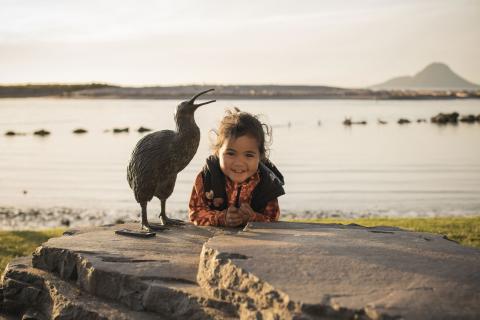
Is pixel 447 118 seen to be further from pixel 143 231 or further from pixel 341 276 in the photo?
pixel 341 276

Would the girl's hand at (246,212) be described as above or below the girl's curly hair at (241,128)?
below

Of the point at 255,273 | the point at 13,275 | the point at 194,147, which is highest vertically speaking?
the point at 194,147

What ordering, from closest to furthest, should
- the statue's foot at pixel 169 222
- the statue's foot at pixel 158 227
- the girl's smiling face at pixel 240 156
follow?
the girl's smiling face at pixel 240 156 < the statue's foot at pixel 158 227 < the statue's foot at pixel 169 222

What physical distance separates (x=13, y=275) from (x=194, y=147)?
1880 millimetres

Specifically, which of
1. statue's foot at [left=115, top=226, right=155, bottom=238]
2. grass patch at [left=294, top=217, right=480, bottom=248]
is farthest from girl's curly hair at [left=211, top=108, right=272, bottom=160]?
grass patch at [left=294, top=217, right=480, bottom=248]

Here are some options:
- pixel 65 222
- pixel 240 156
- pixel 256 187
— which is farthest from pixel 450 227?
pixel 65 222

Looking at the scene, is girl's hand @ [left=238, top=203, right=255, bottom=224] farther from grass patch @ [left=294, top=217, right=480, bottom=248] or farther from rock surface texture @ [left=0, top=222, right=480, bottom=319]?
grass patch @ [left=294, top=217, right=480, bottom=248]

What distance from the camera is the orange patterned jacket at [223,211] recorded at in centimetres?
546

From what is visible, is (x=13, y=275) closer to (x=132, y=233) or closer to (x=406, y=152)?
(x=132, y=233)

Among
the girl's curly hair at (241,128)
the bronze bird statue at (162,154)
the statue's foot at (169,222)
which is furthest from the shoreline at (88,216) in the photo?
the girl's curly hair at (241,128)

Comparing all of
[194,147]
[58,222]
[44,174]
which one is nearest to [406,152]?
[44,174]

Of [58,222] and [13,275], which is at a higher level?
[13,275]

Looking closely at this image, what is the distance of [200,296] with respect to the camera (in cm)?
375

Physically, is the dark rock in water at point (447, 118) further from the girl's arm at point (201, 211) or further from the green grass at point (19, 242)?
the girl's arm at point (201, 211)
